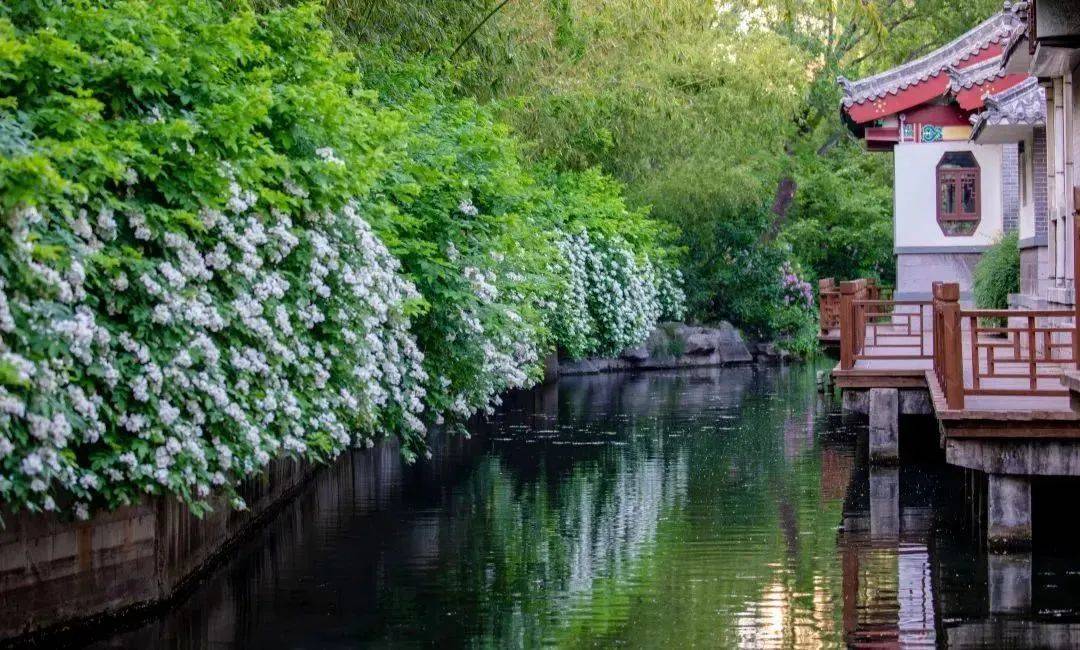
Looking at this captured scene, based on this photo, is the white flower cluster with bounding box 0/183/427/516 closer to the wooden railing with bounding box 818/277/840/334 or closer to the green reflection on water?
the green reflection on water

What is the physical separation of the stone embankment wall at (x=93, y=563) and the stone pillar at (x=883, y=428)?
834 cm

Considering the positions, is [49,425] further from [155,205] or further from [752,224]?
[752,224]

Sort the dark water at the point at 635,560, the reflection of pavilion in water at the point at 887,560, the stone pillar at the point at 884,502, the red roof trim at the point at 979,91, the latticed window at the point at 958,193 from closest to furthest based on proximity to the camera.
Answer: the reflection of pavilion in water at the point at 887,560
the dark water at the point at 635,560
the stone pillar at the point at 884,502
the red roof trim at the point at 979,91
the latticed window at the point at 958,193

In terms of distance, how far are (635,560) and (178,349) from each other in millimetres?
5046

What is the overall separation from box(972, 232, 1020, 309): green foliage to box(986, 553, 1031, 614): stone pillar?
1247 centimetres

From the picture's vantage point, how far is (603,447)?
21875mm

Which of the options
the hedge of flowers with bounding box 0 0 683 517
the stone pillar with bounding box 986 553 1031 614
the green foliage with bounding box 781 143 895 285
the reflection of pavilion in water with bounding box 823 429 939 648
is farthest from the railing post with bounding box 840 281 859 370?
the green foliage with bounding box 781 143 895 285

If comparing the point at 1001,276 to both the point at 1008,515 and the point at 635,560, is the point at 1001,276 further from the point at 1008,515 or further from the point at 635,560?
the point at 635,560

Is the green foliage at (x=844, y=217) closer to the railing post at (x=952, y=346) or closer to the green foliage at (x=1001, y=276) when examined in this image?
the green foliage at (x=1001, y=276)

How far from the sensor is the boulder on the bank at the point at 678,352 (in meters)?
38.5

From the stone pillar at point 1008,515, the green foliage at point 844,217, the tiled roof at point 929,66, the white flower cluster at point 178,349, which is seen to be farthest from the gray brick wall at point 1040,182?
the green foliage at point 844,217

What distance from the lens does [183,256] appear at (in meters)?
9.38

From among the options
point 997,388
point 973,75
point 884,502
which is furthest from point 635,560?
point 973,75

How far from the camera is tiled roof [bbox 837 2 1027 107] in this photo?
103ft
